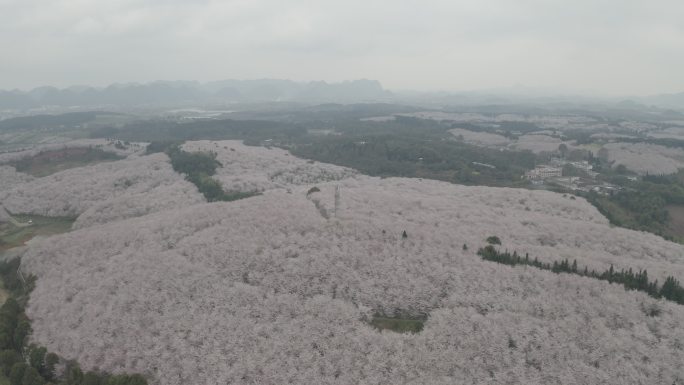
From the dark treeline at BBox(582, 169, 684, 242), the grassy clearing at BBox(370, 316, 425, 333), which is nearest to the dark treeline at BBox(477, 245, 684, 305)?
the grassy clearing at BBox(370, 316, 425, 333)

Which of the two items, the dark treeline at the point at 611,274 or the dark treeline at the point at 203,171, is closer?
the dark treeline at the point at 611,274

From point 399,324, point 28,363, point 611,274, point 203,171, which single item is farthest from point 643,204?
point 28,363

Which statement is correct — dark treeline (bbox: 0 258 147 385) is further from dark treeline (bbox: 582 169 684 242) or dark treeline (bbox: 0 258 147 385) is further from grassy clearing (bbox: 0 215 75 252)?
dark treeline (bbox: 582 169 684 242)

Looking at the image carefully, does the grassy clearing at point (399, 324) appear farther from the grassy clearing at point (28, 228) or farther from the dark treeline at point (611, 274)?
the grassy clearing at point (28, 228)

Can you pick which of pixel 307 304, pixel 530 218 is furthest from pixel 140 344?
pixel 530 218

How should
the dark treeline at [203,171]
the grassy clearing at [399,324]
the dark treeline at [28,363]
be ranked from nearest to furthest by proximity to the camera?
1. the dark treeline at [28,363]
2. the grassy clearing at [399,324]
3. the dark treeline at [203,171]

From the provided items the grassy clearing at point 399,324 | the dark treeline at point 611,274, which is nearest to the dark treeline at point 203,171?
the grassy clearing at point 399,324

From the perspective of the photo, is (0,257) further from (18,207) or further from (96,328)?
(96,328)
